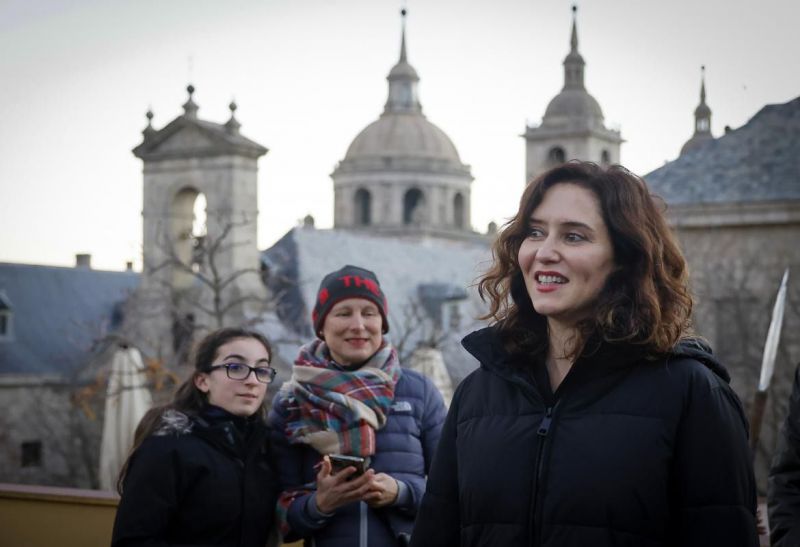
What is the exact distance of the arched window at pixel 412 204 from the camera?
87938 millimetres

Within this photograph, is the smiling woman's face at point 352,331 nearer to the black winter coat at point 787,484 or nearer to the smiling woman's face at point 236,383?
the smiling woman's face at point 236,383

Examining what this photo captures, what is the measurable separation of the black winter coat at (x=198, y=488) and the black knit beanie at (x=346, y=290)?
1.74ft

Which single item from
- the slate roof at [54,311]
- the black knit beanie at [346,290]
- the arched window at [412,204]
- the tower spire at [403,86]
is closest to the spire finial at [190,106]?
the slate roof at [54,311]

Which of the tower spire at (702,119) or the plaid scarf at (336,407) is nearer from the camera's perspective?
the plaid scarf at (336,407)

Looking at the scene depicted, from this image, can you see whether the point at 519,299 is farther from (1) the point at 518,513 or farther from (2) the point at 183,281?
(2) the point at 183,281

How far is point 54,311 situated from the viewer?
54031 millimetres

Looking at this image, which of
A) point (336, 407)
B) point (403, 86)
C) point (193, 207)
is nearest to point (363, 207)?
point (403, 86)

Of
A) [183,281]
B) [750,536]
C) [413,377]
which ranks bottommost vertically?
[750,536]

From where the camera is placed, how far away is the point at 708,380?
12.0 ft

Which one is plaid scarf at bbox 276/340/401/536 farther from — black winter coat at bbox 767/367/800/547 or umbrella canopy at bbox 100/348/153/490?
umbrella canopy at bbox 100/348/153/490

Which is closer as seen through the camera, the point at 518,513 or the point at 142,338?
the point at 518,513

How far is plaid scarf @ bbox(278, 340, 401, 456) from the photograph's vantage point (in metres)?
5.35

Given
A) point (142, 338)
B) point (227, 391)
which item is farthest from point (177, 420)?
point (142, 338)

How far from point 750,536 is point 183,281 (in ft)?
140
